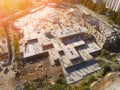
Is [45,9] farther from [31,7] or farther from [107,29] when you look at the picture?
[107,29]

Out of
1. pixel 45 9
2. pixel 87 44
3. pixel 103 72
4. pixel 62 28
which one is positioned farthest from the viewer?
pixel 45 9

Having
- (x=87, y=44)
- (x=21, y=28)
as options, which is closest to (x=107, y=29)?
(x=87, y=44)

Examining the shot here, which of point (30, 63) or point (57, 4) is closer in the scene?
point (30, 63)

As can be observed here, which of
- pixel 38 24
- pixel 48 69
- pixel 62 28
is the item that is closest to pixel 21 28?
pixel 38 24

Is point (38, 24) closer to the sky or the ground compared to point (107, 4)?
closer to the ground

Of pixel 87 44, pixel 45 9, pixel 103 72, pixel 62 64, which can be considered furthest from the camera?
pixel 45 9

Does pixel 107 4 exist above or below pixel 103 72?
above

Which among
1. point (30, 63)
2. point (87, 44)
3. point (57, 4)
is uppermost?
point (57, 4)

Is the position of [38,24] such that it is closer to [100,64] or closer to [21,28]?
[21,28]

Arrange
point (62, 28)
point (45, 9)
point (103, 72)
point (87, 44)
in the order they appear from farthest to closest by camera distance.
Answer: point (45, 9)
point (62, 28)
point (87, 44)
point (103, 72)
